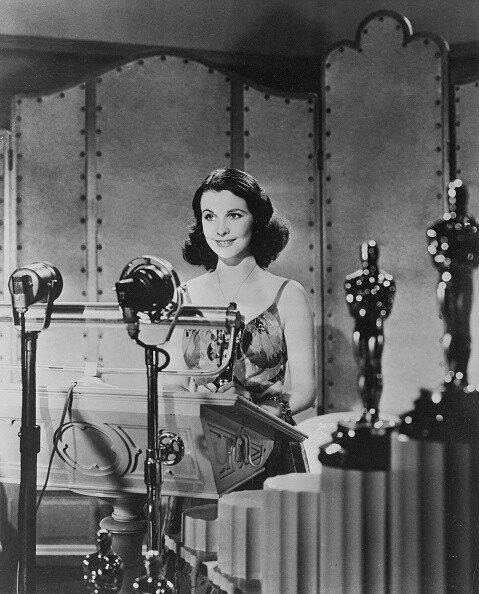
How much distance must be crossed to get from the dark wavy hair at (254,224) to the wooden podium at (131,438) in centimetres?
59

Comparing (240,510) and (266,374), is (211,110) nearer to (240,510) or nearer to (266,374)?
(266,374)

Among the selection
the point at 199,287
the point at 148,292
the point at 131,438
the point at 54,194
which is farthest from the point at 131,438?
the point at 54,194

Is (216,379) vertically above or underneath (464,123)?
underneath

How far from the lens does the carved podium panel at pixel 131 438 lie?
1.05 m

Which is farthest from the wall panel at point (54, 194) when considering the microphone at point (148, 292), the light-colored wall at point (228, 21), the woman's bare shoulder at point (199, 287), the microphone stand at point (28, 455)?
the microphone at point (148, 292)

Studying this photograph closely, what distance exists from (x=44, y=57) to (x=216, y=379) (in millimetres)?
971

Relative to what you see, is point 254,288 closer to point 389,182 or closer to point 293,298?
point 293,298

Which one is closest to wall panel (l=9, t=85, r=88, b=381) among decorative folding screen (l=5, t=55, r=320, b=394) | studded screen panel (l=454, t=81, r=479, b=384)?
decorative folding screen (l=5, t=55, r=320, b=394)

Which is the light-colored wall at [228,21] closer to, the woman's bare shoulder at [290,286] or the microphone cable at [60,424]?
the woman's bare shoulder at [290,286]

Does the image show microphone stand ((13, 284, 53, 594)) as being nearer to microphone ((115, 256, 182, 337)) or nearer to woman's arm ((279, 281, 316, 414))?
microphone ((115, 256, 182, 337))

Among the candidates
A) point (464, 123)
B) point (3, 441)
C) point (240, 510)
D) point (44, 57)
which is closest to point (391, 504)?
point (240, 510)

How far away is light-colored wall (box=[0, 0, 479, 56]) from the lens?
1.60 metres

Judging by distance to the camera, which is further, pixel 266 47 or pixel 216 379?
pixel 266 47

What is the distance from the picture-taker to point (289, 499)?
3.39 feet
